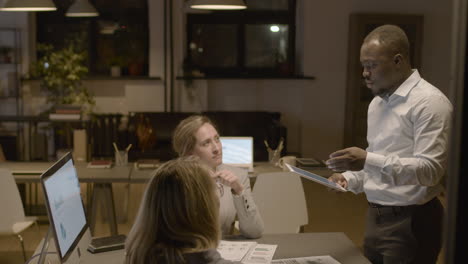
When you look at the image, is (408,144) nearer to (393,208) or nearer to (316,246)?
(393,208)

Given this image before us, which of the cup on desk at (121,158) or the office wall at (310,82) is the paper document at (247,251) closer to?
the cup on desk at (121,158)

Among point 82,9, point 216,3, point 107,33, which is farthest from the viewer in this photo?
point 107,33

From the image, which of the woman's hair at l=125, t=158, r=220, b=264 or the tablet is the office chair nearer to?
the tablet

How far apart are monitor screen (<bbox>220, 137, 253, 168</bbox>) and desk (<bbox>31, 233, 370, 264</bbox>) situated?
183cm

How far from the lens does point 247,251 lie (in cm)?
254

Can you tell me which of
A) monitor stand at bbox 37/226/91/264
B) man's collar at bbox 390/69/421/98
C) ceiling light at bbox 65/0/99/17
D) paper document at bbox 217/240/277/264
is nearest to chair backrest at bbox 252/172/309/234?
paper document at bbox 217/240/277/264

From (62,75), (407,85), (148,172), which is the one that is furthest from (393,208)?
(62,75)

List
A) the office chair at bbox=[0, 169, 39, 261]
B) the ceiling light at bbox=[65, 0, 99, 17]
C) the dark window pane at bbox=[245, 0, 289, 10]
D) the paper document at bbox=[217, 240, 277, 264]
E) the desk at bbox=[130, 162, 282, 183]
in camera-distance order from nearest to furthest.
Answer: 1. the paper document at bbox=[217, 240, 277, 264]
2. the office chair at bbox=[0, 169, 39, 261]
3. the desk at bbox=[130, 162, 282, 183]
4. the ceiling light at bbox=[65, 0, 99, 17]
5. the dark window pane at bbox=[245, 0, 289, 10]

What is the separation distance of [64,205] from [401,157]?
1.35m

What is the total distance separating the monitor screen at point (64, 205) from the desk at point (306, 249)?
7.2 inches

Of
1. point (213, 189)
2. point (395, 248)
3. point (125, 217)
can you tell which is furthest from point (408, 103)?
point (125, 217)

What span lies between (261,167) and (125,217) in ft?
5.86

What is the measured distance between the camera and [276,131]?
7.75 meters

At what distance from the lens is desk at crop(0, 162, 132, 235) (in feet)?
14.6
